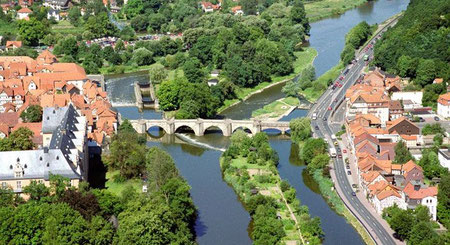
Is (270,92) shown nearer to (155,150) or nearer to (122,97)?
(122,97)

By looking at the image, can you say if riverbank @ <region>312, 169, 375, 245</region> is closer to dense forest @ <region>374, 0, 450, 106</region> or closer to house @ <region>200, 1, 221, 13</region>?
dense forest @ <region>374, 0, 450, 106</region>

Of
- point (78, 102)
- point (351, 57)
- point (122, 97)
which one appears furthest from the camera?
point (351, 57)

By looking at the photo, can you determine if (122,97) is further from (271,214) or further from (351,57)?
(271,214)

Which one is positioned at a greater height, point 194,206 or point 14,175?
point 14,175

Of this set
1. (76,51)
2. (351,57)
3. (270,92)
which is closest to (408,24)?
(351,57)

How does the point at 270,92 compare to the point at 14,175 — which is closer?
the point at 14,175

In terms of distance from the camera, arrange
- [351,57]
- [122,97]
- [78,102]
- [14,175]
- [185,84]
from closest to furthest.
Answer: [14,175] → [78,102] → [185,84] → [122,97] → [351,57]

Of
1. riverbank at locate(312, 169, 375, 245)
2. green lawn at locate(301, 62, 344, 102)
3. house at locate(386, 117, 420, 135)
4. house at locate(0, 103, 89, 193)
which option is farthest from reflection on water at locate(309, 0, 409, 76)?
house at locate(0, 103, 89, 193)
